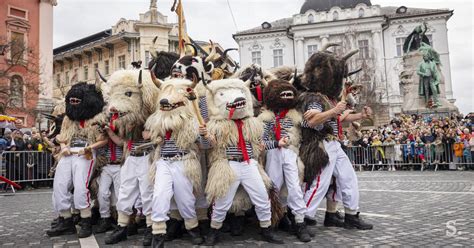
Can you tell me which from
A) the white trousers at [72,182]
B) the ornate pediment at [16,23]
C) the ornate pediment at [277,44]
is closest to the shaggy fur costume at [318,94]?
the white trousers at [72,182]

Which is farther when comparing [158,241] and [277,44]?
[277,44]

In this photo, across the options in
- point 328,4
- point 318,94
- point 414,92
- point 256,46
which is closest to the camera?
point 318,94

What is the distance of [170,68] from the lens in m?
6.03

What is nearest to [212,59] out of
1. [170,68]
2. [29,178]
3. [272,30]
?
[170,68]

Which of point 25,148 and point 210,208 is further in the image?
point 25,148

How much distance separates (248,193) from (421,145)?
41.9ft

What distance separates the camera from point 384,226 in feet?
16.5

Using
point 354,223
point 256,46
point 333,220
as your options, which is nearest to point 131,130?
point 333,220

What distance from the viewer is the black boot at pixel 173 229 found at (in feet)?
15.4

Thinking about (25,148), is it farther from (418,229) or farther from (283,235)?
(418,229)

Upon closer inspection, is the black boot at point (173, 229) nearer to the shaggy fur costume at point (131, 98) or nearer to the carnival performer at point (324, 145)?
the shaggy fur costume at point (131, 98)

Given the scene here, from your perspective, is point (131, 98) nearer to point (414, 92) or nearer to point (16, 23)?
point (414, 92)

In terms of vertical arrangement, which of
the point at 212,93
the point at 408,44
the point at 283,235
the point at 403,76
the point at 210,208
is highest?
the point at 408,44

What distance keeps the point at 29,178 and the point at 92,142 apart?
8.67m
